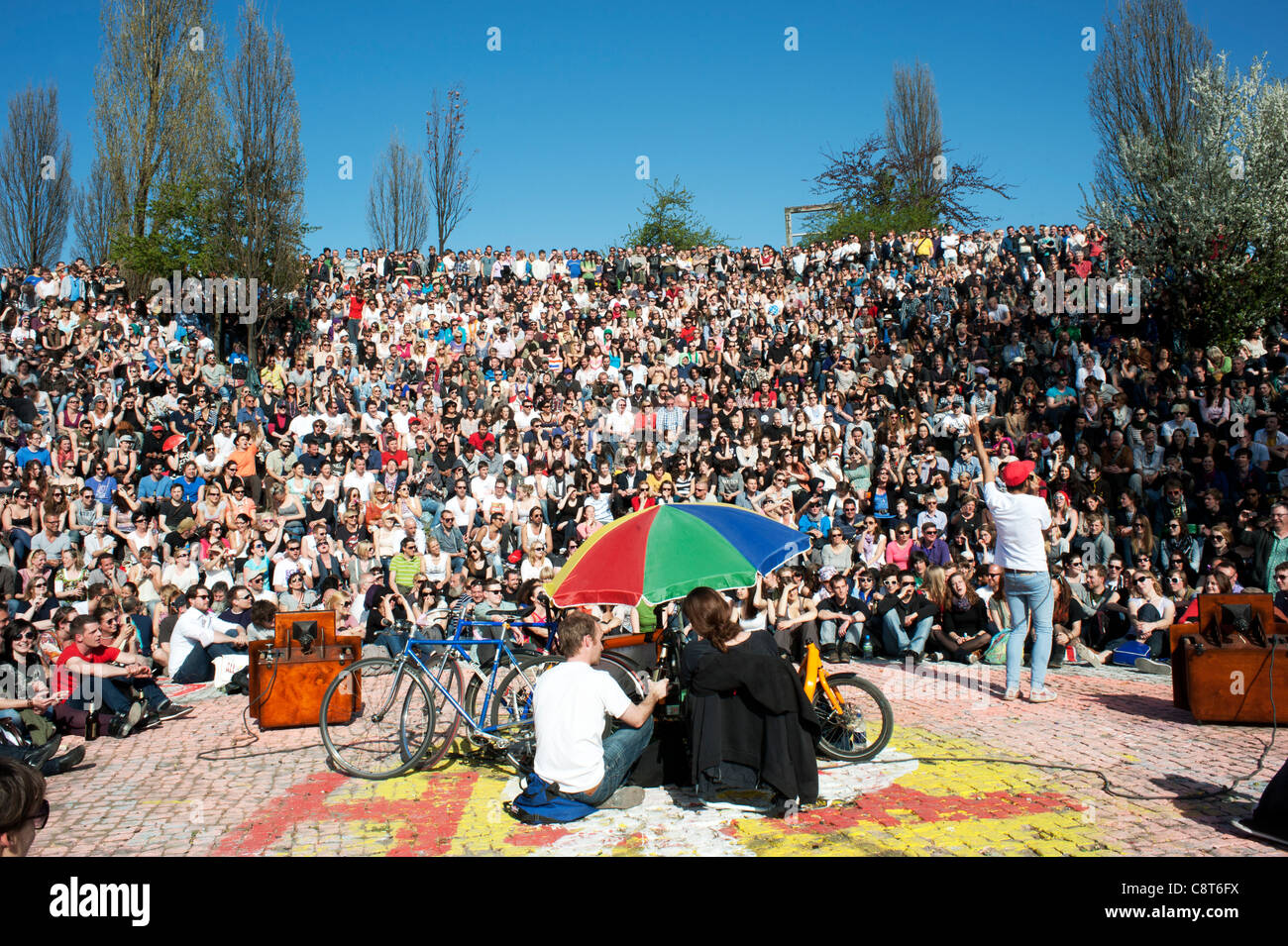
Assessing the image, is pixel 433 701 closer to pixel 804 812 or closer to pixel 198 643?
pixel 804 812

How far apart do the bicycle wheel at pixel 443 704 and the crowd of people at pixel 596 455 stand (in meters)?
0.40

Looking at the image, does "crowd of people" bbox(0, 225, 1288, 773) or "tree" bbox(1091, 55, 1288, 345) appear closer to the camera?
"crowd of people" bbox(0, 225, 1288, 773)

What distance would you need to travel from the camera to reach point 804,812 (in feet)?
17.5

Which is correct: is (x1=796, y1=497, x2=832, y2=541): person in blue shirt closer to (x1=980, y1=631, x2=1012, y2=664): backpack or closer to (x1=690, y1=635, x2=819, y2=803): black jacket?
(x1=980, y1=631, x2=1012, y2=664): backpack

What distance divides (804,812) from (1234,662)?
3883 mm

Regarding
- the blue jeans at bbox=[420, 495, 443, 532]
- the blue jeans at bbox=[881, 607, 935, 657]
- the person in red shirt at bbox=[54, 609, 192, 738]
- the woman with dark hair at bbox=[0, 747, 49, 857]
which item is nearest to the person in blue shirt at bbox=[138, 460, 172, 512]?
the blue jeans at bbox=[420, 495, 443, 532]

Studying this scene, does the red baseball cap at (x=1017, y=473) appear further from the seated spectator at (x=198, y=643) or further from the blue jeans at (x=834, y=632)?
the seated spectator at (x=198, y=643)

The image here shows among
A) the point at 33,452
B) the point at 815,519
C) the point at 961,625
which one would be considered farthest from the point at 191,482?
the point at 961,625

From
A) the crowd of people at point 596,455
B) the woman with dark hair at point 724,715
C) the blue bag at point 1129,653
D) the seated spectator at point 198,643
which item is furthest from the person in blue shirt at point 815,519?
the woman with dark hair at point 724,715

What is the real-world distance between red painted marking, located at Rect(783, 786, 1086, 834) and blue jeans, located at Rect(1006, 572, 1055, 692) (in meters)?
2.49

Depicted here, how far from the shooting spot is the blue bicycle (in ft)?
21.0

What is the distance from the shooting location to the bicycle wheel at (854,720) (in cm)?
633

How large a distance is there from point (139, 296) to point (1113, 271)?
21484mm
